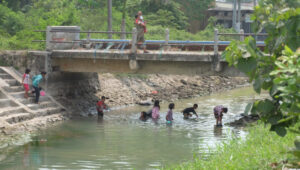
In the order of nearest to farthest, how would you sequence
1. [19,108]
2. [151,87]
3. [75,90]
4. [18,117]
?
[18,117] < [19,108] < [75,90] < [151,87]

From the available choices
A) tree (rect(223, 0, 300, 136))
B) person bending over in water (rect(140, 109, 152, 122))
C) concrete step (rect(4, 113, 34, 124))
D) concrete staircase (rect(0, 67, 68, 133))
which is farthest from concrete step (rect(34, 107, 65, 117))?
tree (rect(223, 0, 300, 136))

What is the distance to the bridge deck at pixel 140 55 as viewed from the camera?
19047 millimetres

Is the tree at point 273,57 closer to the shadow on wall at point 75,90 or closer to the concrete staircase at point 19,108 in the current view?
the concrete staircase at point 19,108

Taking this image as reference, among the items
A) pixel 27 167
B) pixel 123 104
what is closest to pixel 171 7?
pixel 123 104

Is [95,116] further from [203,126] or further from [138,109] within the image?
[203,126]

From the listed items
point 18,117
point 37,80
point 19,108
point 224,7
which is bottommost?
point 18,117

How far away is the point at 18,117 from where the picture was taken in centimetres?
1766

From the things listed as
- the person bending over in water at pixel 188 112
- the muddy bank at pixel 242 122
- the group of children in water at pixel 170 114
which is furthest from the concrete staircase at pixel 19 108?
the muddy bank at pixel 242 122

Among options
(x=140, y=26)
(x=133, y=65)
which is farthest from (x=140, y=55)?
(x=140, y=26)

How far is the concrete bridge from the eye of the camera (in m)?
19.0

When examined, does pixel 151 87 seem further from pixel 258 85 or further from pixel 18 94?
pixel 258 85

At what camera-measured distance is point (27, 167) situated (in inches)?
500

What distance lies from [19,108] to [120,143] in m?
4.72

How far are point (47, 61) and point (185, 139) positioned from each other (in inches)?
314
